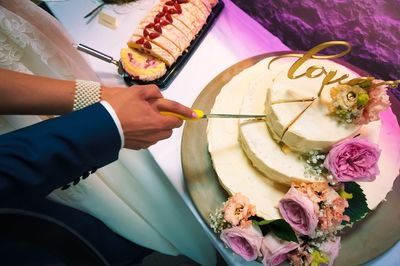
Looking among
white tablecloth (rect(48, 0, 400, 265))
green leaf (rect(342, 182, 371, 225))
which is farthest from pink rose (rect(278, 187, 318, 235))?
white tablecloth (rect(48, 0, 400, 265))

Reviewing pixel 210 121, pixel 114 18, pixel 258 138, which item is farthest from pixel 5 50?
pixel 258 138

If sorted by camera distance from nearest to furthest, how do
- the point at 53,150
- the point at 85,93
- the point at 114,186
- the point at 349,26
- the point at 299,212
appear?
the point at 53,150
the point at 299,212
the point at 85,93
the point at 349,26
the point at 114,186

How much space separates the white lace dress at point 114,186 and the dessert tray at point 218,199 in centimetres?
16

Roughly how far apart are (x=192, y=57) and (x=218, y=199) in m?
0.55

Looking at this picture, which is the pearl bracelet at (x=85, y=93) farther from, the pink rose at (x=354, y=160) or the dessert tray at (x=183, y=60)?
the pink rose at (x=354, y=160)

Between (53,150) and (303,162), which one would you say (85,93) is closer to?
(53,150)

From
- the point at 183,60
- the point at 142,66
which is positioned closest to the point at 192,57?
the point at 183,60

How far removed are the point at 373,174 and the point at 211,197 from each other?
39cm

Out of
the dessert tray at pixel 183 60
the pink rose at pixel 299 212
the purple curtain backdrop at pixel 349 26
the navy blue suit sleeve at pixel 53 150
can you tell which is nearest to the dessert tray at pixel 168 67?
the dessert tray at pixel 183 60

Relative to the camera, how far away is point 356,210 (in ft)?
2.70

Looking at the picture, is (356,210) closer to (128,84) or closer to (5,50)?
(128,84)

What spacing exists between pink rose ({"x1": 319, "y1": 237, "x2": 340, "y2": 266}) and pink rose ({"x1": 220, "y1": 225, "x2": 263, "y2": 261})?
0.14 m

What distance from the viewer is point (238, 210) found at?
0.80m

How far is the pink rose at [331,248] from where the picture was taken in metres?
0.78
